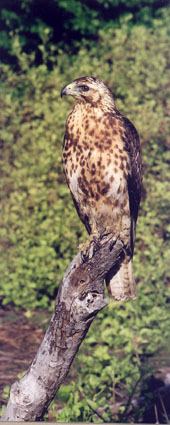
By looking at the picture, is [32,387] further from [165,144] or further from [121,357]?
[165,144]

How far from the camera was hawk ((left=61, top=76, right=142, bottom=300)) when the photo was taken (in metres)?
3.18

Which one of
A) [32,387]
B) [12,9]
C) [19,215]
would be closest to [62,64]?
[12,9]

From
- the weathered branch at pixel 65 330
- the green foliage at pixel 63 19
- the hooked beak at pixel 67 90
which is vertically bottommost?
the weathered branch at pixel 65 330

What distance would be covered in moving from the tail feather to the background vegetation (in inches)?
49.8

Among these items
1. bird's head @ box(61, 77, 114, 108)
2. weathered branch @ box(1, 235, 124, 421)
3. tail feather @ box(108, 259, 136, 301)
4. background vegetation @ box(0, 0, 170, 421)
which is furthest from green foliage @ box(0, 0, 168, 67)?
weathered branch @ box(1, 235, 124, 421)

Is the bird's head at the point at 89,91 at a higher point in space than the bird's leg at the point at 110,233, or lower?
higher

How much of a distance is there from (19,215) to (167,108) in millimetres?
1958

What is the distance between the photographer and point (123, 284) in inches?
137

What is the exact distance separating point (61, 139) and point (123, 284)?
257 cm

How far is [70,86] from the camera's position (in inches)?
126

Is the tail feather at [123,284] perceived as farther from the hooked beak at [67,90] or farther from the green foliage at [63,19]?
the green foliage at [63,19]

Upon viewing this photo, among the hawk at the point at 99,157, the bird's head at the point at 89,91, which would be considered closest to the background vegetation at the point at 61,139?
the hawk at the point at 99,157

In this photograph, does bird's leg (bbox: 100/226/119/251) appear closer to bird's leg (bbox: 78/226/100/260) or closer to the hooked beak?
bird's leg (bbox: 78/226/100/260)

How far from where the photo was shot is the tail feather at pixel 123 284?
3.46 m
